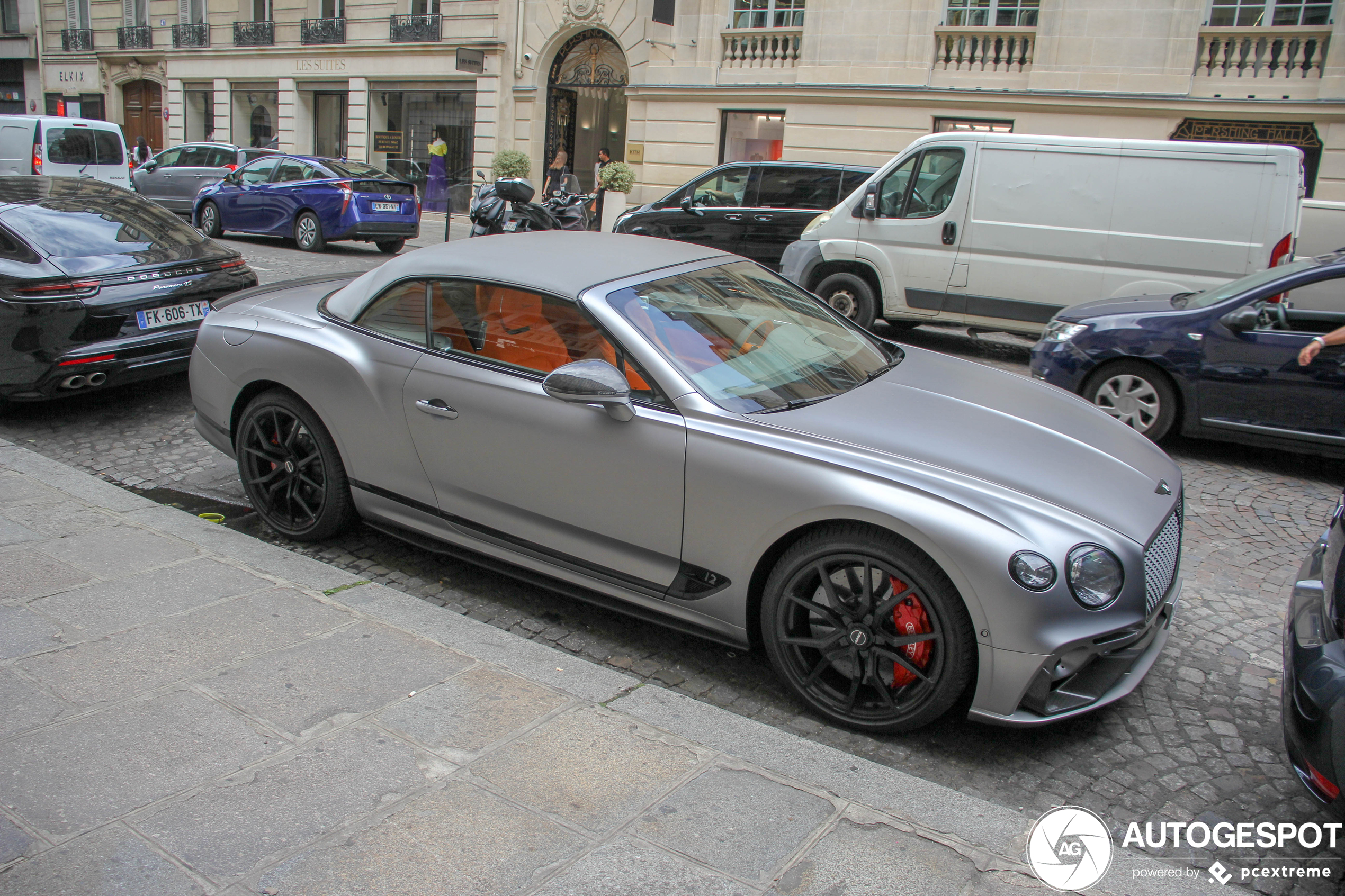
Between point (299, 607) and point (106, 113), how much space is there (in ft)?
132

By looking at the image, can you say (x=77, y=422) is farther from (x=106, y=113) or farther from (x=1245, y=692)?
(x=106, y=113)

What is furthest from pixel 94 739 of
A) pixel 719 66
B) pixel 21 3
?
pixel 21 3

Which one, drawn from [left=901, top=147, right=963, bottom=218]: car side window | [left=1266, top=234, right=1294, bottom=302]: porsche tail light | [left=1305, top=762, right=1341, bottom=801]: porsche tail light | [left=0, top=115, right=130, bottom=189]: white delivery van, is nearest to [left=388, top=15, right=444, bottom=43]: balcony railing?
[left=0, top=115, right=130, bottom=189]: white delivery van

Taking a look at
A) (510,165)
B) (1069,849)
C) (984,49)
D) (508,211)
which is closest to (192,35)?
(510,165)

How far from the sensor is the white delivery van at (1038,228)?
838 centimetres

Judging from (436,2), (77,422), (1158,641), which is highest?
(436,2)

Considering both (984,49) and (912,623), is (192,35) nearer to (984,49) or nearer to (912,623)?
(984,49)

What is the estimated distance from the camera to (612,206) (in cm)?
2108

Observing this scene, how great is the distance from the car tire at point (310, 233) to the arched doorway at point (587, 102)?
10.7 m

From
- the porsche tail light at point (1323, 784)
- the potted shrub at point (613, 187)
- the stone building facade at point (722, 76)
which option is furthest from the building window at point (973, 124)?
the porsche tail light at point (1323, 784)

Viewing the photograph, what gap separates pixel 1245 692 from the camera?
143 inches

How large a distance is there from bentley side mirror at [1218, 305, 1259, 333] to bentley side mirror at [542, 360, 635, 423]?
15.2 ft

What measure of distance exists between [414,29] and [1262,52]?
2011cm

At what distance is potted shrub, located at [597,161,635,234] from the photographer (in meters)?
20.7
